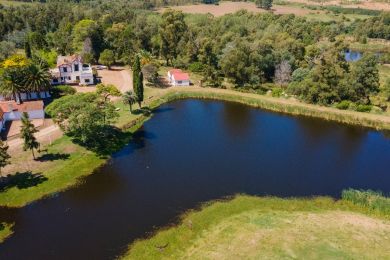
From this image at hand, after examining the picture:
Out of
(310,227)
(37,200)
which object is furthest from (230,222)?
(37,200)

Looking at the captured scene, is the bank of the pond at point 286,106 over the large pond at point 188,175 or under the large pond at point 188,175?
over

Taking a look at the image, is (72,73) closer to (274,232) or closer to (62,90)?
(62,90)

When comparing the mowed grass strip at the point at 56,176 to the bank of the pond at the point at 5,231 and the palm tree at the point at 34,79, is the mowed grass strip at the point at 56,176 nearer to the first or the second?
the bank of the pond at the point at 5,231

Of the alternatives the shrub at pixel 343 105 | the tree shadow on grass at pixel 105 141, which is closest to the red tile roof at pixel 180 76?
the tree shadow on grass at pixel 105 141

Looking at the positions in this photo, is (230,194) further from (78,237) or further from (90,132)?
(90,132)

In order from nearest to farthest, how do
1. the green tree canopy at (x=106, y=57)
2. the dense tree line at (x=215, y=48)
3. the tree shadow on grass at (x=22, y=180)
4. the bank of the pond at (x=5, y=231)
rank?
the bank of the pond at (x=5, y=231), the tree shadow on grass at (x=22, y=180), the dense tree line at (x=215, y=48), the green tree canopy at (x=106, y=57)
